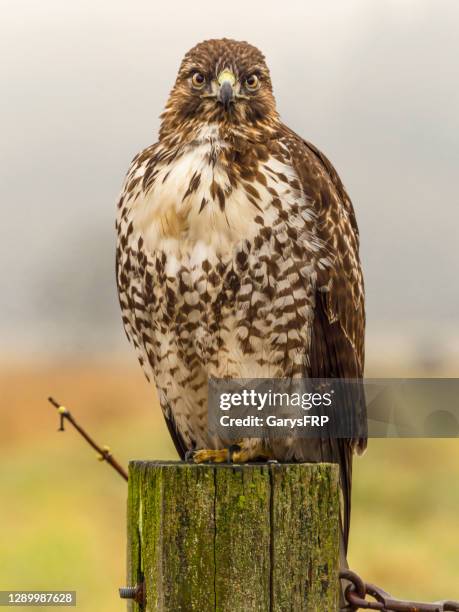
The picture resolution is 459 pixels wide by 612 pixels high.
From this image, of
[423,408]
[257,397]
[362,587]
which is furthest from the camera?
[257,397]

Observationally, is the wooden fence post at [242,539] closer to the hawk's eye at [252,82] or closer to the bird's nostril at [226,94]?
the bird's nostril at [226,94]

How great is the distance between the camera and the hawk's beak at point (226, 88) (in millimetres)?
4676

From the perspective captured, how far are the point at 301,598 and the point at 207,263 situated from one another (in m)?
1.54

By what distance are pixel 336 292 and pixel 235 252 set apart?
493 mm

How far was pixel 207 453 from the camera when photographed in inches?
179

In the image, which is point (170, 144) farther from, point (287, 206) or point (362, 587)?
point (362, 587)

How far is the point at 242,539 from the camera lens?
10.1 ft

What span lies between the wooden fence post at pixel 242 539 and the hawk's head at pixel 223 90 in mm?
1875

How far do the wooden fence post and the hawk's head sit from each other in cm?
188

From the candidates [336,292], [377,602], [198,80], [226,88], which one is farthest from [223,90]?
[377,602]

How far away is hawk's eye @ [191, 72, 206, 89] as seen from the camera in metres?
4.83

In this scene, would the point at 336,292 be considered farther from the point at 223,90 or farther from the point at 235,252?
the point at 223,90

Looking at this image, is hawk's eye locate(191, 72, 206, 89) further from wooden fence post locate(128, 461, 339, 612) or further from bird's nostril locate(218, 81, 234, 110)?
wooden fence post locate(128, 461, 339, 612)

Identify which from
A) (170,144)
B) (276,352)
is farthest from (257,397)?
(170,144)
